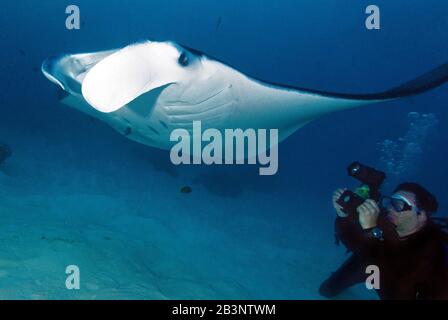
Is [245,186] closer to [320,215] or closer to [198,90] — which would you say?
[320,215]

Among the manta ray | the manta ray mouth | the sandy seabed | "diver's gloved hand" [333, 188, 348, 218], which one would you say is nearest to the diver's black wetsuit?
"diver's gloved hand" [333, 188, 348, 218]

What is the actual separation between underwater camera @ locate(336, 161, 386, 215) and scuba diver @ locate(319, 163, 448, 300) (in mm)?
63

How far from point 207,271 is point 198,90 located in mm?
3026

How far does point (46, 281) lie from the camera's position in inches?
113

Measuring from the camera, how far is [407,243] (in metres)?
2.51

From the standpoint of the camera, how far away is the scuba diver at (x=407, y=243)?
2377 mm

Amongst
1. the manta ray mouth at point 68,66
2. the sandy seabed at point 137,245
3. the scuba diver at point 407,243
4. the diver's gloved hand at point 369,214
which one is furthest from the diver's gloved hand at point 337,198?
the manta ray mouth at point 68,66

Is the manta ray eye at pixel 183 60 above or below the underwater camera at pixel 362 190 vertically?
above

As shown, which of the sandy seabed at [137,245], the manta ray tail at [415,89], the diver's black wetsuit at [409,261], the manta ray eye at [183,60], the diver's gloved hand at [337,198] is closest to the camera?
the manta ray eye at [183,60]

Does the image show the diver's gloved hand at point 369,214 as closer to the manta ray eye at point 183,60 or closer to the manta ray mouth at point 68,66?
the manta ray eye at point 183,60

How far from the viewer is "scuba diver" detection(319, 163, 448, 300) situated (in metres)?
2.38

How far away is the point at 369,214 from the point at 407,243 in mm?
380

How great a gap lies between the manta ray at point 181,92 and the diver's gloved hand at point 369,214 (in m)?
0.96

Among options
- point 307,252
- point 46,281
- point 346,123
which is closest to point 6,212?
point 46,281
